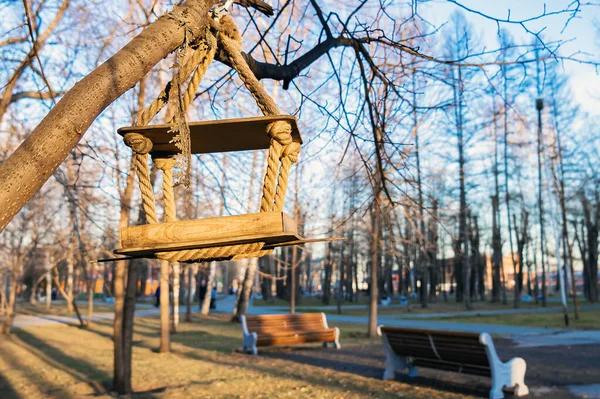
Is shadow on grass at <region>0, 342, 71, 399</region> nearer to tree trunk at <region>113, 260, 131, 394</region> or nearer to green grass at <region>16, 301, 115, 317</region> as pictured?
tree trunk at <region>113, 260, 131, 394</region>

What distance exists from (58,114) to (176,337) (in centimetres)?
1535

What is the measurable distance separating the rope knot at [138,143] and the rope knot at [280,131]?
1.78ft

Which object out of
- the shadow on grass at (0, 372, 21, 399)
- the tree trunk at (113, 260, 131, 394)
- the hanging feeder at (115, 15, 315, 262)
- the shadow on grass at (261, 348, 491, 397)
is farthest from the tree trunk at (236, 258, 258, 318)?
the hanging feeder at (115, 15, 315, 262)

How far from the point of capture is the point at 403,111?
6242 mm

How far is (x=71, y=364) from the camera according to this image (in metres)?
10.8

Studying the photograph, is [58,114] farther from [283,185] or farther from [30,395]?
[30,395]

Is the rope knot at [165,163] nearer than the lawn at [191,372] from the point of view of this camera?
Yes

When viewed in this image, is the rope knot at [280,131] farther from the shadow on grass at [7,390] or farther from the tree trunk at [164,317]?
the tree trunk at [164,317]

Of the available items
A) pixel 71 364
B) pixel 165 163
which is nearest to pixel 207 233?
pixel 165 163

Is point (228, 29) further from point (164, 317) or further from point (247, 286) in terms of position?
point (247, 286)

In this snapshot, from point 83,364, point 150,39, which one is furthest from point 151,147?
point 83,364

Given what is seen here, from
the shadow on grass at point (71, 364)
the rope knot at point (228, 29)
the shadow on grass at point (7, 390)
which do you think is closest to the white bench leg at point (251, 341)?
the shadow on grass at point (71, 364)

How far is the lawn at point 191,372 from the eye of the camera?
25.8ft

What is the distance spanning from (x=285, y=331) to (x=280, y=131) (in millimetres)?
11732
